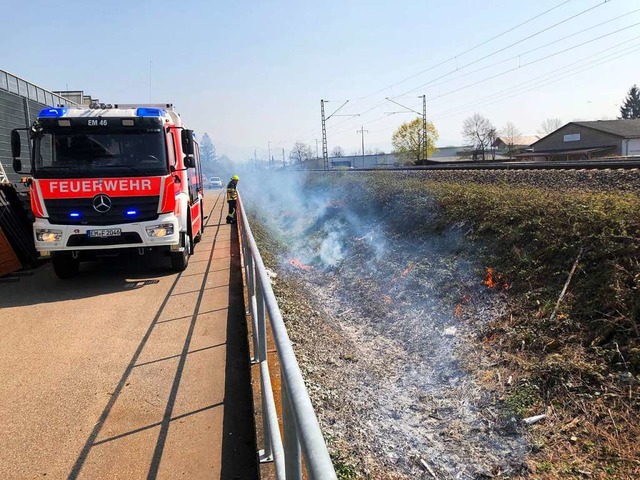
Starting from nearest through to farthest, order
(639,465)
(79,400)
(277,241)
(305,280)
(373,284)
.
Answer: (639,465)
(79,400)
(373,284)
(305,280)
(277,241)

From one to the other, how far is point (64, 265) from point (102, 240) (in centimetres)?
120

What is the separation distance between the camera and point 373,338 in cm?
770

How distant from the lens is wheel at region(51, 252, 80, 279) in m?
8.07

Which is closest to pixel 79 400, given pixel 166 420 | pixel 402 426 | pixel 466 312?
pixel 166 420

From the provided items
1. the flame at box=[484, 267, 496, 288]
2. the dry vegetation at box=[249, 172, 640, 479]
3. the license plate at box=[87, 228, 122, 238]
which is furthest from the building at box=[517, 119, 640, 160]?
the license plate at box=[87, 228, 122, 238]

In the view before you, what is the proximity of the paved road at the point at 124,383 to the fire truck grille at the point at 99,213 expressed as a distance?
45.6 inches

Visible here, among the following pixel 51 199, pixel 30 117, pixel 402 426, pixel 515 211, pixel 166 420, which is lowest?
pixel 402 426

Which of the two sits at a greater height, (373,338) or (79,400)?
(79,400)

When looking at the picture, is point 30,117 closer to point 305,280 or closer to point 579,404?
point 305,280

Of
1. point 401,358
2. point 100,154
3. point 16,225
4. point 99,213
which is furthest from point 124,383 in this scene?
point 16,225

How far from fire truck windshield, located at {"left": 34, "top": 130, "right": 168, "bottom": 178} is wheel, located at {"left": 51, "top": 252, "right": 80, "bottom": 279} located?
1472 mm

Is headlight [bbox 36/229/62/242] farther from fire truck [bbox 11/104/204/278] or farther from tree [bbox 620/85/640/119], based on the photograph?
tree [bbox 620/85/640/119]

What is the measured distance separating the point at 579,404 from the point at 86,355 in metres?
5.08

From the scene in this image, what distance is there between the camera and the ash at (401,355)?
450cm
